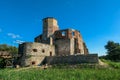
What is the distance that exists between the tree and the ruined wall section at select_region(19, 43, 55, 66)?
22187mm

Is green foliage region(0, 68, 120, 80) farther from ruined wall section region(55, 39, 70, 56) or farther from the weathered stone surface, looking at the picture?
ruined wall section region(55, 39, 70, 56)

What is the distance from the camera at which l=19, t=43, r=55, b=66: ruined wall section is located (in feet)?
128

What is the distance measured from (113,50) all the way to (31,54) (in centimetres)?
2799

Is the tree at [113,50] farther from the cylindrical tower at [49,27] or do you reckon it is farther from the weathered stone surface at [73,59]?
the weathered stone surface at [73,59]

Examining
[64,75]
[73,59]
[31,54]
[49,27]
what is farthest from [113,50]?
[64,75]

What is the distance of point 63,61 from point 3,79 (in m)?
18.7

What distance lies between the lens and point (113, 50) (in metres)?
55.9

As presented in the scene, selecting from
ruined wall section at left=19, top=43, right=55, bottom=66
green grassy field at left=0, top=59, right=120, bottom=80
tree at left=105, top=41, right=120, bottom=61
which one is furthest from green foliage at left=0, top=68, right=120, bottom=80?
tree at left=105, top=41, right=120, bottom=61

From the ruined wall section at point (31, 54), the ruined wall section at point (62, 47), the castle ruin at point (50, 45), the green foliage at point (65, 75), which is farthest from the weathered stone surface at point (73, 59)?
the green foliage at point (65, 75)

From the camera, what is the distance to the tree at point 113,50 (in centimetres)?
5241

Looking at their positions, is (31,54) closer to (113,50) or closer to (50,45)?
(50,45)

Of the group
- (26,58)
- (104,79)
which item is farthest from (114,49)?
(104,79)

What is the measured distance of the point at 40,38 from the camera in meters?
50.2

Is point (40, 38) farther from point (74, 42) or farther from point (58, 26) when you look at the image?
point (74, 42)
